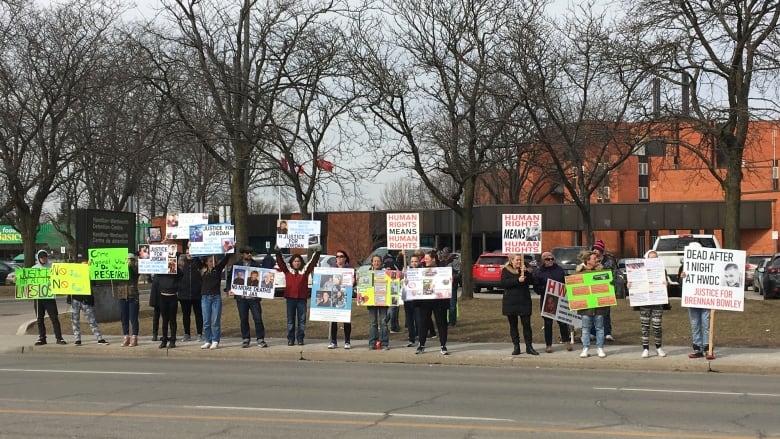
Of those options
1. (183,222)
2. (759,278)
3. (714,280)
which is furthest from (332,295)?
(759,278)

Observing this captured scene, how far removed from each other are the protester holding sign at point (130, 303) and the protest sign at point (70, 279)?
0.74m

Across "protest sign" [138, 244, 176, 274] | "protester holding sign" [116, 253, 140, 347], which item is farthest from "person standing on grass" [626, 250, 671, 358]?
"protester holding sign" [116, 253, 140, 347]

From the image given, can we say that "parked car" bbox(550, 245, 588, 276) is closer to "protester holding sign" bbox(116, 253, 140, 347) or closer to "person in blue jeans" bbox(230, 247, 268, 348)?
"person in blue jeans" bbox(230, 247, 268, 348)

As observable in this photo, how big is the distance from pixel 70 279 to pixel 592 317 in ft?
35.4

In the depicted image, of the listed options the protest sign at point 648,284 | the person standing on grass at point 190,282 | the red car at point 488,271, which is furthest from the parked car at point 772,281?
the person standing on grass at point 190,282

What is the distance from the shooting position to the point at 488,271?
33812 mm

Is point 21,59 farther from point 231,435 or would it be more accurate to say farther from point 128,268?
point 231,435

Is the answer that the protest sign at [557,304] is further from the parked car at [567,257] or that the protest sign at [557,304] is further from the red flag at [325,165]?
the parked car at [567,257]

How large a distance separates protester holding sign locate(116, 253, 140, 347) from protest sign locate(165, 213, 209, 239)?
1759mm

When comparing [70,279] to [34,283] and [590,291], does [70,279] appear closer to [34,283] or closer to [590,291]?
[34,283]

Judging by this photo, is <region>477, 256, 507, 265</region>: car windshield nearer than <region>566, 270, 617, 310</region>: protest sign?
No

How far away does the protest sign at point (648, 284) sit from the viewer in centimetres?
1527

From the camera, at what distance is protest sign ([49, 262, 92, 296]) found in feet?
60.8

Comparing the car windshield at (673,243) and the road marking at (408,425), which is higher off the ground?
the car windshield at (673,243)
